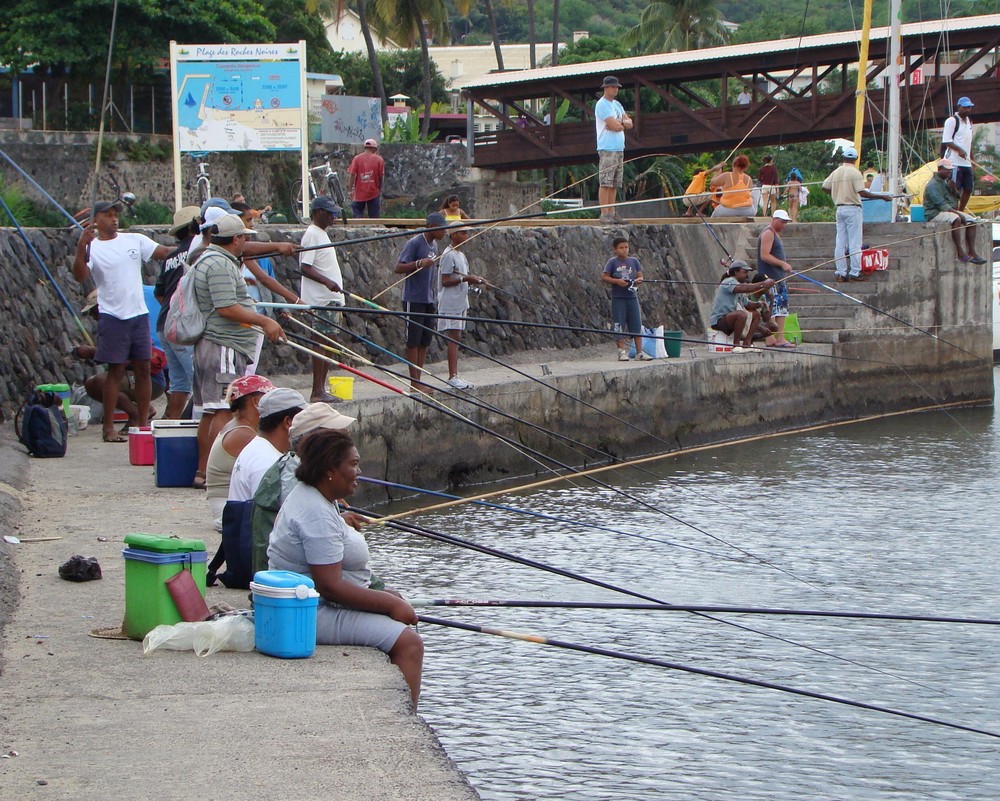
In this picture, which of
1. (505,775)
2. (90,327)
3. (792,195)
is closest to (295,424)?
(505,775)

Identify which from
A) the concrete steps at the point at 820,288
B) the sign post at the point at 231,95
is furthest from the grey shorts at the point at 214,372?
the concrete steps at the point at 820,288

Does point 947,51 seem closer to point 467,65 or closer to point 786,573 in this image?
point 786,573

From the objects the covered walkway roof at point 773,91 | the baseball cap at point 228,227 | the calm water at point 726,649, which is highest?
the covered walkway roof at point 773,91

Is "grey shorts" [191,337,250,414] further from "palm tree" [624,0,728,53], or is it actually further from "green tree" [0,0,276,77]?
"palm tree" [624,0,728,53]

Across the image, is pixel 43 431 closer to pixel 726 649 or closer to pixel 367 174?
pixel 726 649

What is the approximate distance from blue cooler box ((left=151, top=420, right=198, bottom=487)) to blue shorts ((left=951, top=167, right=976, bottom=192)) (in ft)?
41.1

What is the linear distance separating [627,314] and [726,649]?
8241mm

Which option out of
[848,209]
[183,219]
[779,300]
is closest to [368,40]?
[848,209]

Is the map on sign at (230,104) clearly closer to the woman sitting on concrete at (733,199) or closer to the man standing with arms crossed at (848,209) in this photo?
the man standing with arms crossed at (848,209)

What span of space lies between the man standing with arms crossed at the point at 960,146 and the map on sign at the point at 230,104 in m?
8.02

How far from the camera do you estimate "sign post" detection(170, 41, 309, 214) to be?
13.9m

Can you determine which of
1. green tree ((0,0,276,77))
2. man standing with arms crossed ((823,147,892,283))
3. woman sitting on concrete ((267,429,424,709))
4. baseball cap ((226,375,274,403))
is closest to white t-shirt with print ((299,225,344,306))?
baseball cap ((226,375,274,403))

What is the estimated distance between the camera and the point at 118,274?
943 centimetres

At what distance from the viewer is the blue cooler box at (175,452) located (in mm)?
8375
